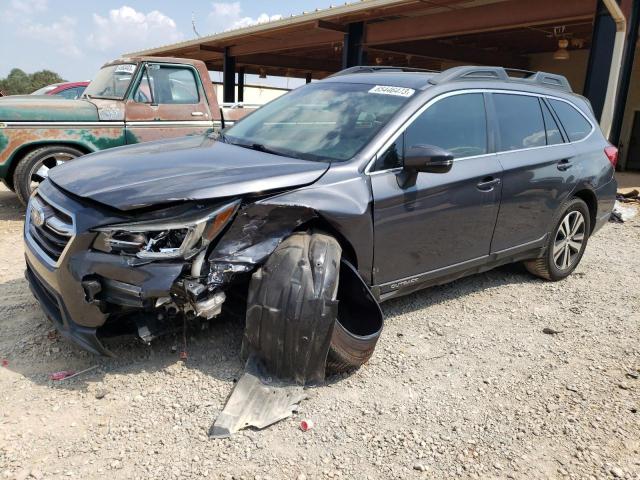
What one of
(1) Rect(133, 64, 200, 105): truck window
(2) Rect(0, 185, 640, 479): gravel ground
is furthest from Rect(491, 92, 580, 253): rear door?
(1) Rect(133, 64, 200, 105): truck window

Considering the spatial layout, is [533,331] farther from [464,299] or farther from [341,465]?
[341,465]

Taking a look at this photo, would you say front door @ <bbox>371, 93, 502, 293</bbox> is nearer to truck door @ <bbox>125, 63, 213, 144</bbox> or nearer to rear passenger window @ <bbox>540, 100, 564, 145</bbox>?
rear passenger window @ <bbox>540, 100, 564, 145</bbox>

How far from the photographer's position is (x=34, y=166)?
677 cm

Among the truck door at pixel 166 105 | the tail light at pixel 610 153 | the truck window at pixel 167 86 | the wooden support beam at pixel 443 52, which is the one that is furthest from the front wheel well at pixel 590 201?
the wooden support beam at pixel 443 52

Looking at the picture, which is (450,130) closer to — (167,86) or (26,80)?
(167,86)

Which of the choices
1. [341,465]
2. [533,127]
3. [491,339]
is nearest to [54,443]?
[341,465]

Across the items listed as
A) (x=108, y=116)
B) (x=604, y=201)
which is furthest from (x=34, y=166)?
(x=604, y=201)

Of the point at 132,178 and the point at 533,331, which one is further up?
the point at 132,178

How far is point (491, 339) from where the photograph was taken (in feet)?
12.6

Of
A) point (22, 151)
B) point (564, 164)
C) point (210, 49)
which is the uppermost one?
point (210, 49)

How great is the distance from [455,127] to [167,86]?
504cm

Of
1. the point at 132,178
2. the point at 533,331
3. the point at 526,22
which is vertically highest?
the point at 526,22

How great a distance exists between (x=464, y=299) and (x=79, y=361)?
304 centimetres

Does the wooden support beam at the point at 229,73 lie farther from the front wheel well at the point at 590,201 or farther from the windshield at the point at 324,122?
the front wheel well at the point at 590,201
